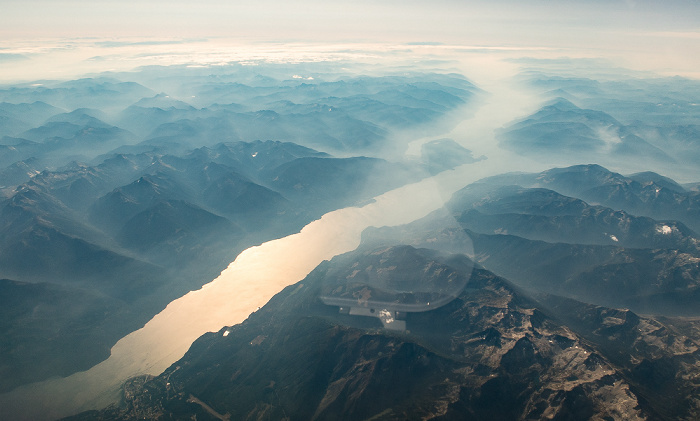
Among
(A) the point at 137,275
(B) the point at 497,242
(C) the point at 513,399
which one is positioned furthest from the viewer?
(B) the point at 497,242

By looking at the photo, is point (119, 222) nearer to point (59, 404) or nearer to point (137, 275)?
point (137, 275)

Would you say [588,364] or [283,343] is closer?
[588,364]

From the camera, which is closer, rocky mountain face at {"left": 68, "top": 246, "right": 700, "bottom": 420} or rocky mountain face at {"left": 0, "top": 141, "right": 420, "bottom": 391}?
rocky mountain face at {"left": 68, "top": 246, "right": 700, "bottom": 420}

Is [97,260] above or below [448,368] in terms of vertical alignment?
below

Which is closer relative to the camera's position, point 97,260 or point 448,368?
point 448,368

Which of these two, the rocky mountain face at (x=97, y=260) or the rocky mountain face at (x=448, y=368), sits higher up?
the rocky mountain face at (x=448, y=368)

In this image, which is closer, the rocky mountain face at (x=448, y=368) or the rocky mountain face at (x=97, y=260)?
the rocky mountain face at (x=448, y=368)

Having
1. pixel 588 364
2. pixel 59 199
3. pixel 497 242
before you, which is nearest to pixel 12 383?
pixel 59 199

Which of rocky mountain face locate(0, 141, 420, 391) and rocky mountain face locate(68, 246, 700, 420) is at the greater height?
rocky mountain face locate(68, 246, 700, 420)
